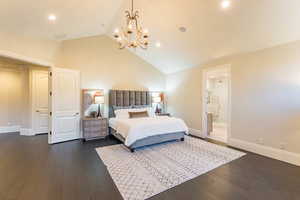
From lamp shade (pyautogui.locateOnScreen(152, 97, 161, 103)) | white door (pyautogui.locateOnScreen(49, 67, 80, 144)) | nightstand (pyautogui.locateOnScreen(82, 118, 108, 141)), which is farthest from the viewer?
lamp shade (pyautogui.locateOnScreen(152, 97, 161, 103))

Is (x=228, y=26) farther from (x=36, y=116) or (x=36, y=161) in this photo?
(x=36, y=116)

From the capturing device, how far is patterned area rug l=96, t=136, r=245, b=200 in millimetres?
2275

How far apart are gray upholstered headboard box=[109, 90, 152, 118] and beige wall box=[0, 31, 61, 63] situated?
2239mm

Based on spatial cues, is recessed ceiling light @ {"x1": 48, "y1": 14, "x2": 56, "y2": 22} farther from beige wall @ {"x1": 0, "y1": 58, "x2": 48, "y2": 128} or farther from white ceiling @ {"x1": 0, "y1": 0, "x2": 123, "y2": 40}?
beige wall @ {"x1": 0, "y1": 58, "x2": 48, "y2": 128}

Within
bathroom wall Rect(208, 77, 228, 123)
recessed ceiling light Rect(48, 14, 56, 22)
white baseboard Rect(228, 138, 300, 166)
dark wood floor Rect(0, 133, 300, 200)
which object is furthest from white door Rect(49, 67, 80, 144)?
bathroom wall Rect(208, 77, 228, 123)

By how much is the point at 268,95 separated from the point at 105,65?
5.26 m

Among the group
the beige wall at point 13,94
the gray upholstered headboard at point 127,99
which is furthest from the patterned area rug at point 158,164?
the beige wall at point 13,94

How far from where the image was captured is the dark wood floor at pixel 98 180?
206cm

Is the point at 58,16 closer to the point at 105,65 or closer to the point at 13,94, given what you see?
Answer: the point at 105,65

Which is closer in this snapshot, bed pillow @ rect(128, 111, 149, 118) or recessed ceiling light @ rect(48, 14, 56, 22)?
recessed ceiling light @ rect(48, 14, 56, 22)

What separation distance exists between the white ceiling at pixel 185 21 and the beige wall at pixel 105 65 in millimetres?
442

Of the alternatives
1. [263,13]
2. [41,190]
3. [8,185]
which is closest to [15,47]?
[8,185]

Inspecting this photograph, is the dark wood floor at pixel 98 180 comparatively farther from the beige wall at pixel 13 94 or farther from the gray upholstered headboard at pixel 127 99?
the beige wall at pixel 13 94

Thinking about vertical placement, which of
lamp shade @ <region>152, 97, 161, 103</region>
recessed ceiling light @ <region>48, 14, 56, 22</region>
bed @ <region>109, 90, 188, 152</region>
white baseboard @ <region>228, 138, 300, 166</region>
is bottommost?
white baseboard @ <region>228, 138, 300, 166</region>
